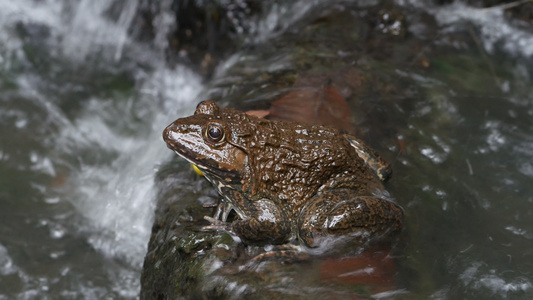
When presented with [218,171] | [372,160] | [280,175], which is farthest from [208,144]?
[372,160]

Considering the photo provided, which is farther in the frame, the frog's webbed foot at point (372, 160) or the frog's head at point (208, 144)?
the frog's webbed foot at point (372, 160)

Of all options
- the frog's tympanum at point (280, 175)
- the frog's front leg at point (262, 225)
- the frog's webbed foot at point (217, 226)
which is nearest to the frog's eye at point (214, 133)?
the frog's tympanum at point (280, 175)

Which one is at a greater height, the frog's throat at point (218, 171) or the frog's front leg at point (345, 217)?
the frog's throat at point (218, 171)

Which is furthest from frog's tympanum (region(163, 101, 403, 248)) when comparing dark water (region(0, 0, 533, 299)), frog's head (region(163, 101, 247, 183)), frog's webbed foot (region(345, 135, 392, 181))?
dark water (region(0, 0, 533, 299))

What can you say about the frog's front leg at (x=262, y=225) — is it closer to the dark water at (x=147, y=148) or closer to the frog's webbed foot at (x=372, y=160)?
the frog's webbed foot at (x=372, y=160)

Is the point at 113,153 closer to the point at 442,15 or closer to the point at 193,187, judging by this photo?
the point at 193,187

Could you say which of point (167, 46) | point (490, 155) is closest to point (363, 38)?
point (490, 155)

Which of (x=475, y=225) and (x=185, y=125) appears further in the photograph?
(x=475, y=225)
